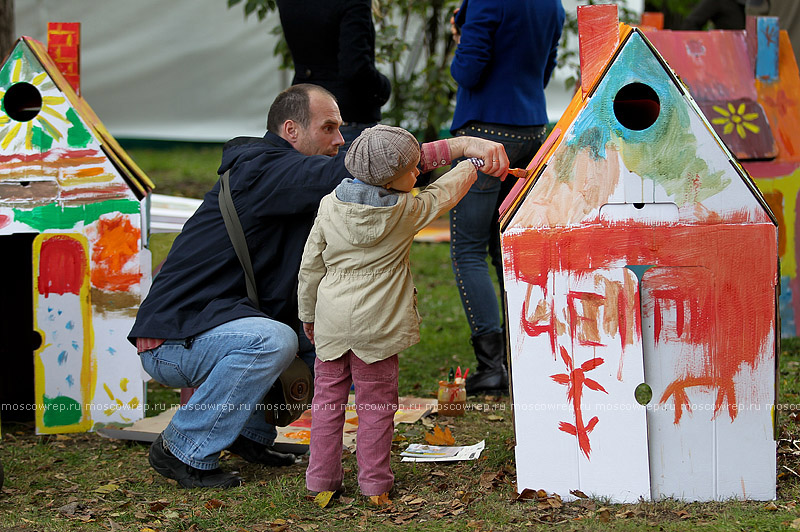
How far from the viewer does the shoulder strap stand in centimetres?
320

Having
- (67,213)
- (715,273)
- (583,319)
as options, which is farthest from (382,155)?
(67,213)

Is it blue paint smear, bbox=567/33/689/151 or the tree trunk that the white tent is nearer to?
the tree trunk

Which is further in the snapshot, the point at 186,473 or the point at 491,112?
the point at 491,112

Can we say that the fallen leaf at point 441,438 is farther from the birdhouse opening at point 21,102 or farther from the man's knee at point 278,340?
the birdhouse opening at point 21,102

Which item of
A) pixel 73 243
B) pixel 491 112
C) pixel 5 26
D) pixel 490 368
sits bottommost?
pixel 490 368

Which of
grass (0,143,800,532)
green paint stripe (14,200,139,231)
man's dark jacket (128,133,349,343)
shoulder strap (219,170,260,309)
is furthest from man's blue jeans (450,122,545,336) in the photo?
green paint stripe (14,200,139,231)

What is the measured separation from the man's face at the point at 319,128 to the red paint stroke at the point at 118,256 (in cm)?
100

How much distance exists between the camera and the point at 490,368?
4.27 metres

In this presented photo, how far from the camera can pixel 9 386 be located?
4.47 meters

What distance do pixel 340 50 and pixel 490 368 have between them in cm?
170

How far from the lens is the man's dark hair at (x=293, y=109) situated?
3.34m

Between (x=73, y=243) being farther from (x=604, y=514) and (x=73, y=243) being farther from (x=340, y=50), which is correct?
(x=604, y=514)

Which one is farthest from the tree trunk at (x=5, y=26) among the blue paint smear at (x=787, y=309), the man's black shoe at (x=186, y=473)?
the blue paint smear at (x=787, y=309)

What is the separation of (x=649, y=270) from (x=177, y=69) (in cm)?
1155
